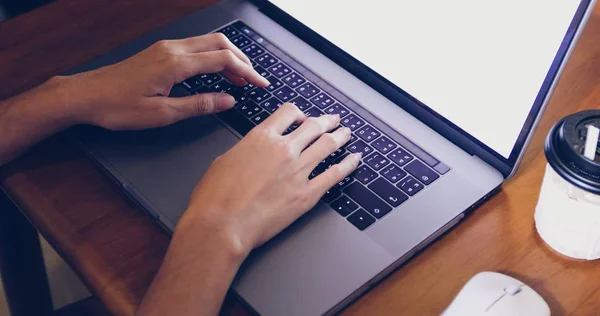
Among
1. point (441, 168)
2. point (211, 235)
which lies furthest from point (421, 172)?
point (211, 235)

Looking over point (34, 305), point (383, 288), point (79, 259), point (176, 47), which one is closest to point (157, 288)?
point (79, 259)

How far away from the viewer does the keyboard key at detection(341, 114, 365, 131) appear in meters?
0.77

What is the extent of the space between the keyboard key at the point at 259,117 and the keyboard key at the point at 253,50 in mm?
111

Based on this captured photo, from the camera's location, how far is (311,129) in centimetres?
74

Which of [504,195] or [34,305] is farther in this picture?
[34,305]

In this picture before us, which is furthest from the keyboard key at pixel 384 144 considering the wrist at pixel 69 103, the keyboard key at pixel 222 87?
the wrist at pixel 69 103

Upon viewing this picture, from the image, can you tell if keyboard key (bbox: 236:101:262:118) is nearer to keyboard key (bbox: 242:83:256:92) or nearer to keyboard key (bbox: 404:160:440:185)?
keyboard key (bbox: 242:83:256:92)

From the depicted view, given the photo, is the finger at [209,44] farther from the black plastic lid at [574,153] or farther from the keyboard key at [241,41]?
the black plastic lid at [574,153]

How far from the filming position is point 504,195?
725 mm

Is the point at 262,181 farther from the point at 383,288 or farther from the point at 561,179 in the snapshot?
the point at 561,179

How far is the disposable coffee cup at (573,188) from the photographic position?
577 mm

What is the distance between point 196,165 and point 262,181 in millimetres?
104

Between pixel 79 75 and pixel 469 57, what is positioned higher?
pixel 469 57

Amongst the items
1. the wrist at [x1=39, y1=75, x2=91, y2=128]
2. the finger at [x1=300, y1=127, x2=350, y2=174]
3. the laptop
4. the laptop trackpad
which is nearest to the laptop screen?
the laptop
